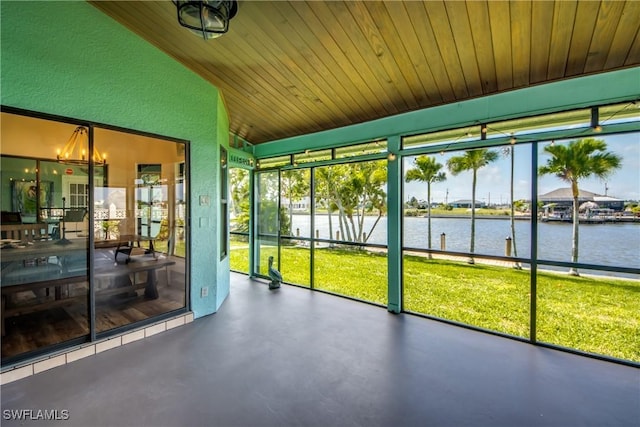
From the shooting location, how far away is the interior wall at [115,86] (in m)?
2.37

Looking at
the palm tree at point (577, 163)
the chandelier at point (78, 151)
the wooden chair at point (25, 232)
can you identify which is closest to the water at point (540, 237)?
the palm tree at point (577, 163)

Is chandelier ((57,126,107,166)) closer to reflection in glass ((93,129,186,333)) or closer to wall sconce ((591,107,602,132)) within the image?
reflection in glass ((93,129,186,333))

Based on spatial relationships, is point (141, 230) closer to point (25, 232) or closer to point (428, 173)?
point (25, 232)

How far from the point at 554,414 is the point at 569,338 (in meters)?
2.87

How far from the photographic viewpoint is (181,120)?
11.7 ft

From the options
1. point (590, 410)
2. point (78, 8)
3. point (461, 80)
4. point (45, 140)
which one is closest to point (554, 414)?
point (590, 410)

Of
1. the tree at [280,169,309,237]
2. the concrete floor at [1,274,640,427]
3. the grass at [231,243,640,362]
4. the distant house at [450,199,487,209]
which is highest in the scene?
the tree at [280,169,309,237]

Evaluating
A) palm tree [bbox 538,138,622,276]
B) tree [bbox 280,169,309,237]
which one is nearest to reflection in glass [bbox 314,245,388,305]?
tree [bbox 280,169,309,237]

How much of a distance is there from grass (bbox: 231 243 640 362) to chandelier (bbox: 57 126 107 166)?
3423mm

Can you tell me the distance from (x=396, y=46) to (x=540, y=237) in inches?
128

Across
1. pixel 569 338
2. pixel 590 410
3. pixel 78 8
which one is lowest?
pixel 569 338

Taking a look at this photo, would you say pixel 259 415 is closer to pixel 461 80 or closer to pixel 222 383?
pixel 222 383

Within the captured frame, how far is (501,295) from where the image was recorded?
5945 mm

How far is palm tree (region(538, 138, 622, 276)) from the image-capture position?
16.0ft
